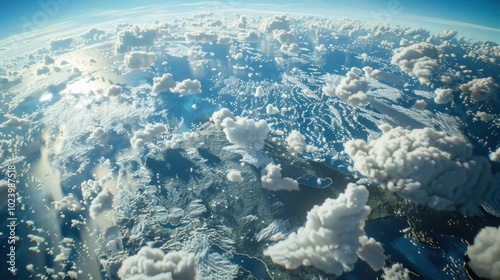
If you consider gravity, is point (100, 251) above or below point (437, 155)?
below

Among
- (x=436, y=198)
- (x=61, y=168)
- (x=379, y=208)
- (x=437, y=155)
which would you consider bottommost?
(x=61, y=168)

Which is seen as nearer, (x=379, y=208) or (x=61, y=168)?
(x=379, y=208)

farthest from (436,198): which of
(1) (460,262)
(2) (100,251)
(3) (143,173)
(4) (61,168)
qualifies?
(4) (61,168)

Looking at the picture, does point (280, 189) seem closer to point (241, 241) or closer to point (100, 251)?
point (241, 241)

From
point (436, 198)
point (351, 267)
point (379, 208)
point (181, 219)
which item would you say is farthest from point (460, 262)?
point (181, 219)

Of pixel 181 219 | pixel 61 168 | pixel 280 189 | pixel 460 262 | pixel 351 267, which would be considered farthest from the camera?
pixel 61 168

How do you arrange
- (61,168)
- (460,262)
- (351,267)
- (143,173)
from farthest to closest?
(61,168) → (143,173) → (460,262) → (351,267)

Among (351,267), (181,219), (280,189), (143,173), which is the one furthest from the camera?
(143,173)

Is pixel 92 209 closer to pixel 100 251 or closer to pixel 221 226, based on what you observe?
pixel 100 251

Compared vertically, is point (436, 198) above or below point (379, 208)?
above
